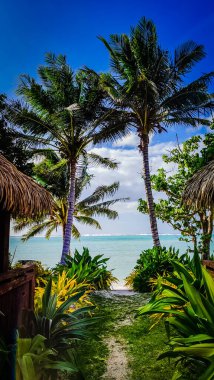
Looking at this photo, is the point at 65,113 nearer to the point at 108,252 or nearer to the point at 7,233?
the point at 7,233

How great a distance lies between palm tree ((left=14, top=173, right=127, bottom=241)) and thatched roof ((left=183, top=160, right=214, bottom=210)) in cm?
1104

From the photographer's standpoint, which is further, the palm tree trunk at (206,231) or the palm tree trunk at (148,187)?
the palm tree trunk at (206,231)

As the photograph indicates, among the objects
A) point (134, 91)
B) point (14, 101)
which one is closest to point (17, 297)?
point (134, 91)

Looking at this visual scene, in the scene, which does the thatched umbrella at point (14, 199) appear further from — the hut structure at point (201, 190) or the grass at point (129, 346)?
the hut structure at point (201, 190)

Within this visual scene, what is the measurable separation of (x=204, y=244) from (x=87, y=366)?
9467 millimetres

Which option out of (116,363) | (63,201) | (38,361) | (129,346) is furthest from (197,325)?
(63,201)

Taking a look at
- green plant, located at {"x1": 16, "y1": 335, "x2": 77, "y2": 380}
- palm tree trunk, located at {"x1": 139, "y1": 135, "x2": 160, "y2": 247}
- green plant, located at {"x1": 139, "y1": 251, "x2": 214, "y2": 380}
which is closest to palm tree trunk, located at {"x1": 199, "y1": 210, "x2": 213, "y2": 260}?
palm tree trunk, located at {"x1": 139, "y1": 135, "x2": 160, "y2": 247}

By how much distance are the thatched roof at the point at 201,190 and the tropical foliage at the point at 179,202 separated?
604 cm

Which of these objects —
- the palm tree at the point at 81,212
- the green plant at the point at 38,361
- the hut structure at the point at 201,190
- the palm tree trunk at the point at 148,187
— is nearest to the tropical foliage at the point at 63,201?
the palm tree at the point at 81,212

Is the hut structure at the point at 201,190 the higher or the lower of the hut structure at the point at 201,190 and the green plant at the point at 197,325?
the higher

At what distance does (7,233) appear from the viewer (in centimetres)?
470

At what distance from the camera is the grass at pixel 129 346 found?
3.71 metres

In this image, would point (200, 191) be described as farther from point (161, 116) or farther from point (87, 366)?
point (161, 116)

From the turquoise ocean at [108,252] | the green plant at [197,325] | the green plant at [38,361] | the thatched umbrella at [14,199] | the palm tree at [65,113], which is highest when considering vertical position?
the palm tree at [65,113]
